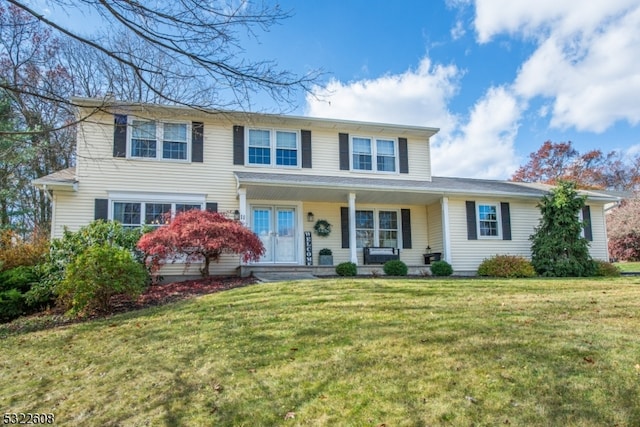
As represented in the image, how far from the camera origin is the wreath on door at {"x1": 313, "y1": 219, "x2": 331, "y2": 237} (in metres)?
13.5

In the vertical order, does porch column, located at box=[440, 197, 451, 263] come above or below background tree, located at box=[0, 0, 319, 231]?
below

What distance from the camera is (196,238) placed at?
9867 mm

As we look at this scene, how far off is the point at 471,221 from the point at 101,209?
1133 centimetres

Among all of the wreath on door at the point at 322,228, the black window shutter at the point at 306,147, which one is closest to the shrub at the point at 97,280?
the wreath on door at the point at 322,228

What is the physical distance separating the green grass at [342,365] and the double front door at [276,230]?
609 centimetres

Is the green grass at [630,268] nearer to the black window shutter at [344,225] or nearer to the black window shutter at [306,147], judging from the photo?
the black window shutter at [344,225]

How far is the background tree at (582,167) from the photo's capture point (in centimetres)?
3194

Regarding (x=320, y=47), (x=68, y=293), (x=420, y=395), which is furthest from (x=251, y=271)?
(x=420, y=395)

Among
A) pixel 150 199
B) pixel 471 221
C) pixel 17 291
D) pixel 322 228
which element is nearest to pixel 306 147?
pixel 322 228

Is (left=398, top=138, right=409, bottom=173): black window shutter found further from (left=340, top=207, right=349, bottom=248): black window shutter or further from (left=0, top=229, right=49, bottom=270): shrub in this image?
(left=0, top=229, right=49, bottom=270): shrub

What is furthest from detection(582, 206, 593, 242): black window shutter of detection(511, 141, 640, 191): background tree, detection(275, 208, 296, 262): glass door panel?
detection(511, 141, 640, 191): background tree

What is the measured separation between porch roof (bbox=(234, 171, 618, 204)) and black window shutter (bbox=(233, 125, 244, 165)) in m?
0.55

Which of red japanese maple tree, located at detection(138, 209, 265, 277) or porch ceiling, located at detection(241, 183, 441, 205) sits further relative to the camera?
porch ceiling, located at detection(241, 183, 441, 205)

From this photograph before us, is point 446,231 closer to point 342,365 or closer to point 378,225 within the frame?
point 378,225
